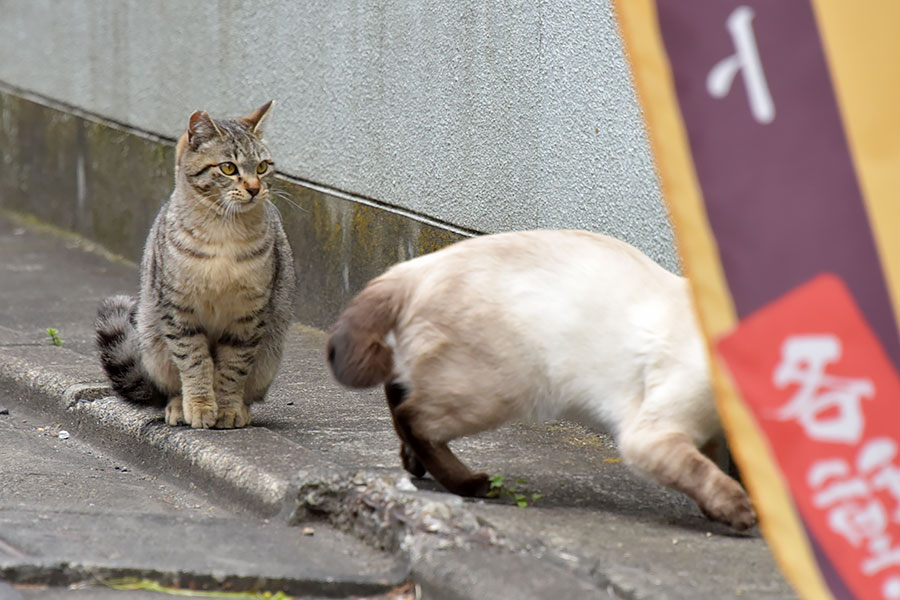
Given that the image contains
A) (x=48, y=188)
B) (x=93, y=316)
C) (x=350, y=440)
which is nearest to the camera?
(x=350, y=440)

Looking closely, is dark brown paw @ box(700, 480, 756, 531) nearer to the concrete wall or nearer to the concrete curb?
the concrete curb

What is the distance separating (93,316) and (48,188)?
2.77 meters

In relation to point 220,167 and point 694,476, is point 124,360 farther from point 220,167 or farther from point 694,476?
point 694,476

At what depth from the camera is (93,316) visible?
21.5 feet

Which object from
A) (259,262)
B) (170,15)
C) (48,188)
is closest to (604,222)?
(259,262)

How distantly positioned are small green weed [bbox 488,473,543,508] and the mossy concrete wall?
1.92m

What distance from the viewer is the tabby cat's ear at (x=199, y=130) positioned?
449 cm

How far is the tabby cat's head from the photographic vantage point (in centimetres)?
443

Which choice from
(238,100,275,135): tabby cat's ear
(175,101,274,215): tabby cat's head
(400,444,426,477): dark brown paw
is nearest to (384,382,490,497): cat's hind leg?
(400,444,426,477): dark brown paw

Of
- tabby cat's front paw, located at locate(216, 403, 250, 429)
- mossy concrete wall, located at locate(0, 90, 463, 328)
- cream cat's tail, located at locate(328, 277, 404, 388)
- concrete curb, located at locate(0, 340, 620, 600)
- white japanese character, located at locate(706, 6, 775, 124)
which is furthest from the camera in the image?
mossy concrete wall, located at locate(0, 90, 463, 328)

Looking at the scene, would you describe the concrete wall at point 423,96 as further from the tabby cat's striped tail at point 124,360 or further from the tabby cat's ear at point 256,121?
the tabby cat's striped tail at point 124,360

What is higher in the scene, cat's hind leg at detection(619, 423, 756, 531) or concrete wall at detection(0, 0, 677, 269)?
concrete wall at detection(0, 0, 677, 269)

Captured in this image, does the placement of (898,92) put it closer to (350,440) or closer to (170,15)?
(350,440)

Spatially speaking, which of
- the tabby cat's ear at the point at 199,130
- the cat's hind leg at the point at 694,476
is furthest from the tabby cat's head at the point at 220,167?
the cat's hind leg at the point at 694,476
